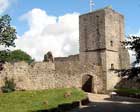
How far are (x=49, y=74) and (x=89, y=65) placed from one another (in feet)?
14.4

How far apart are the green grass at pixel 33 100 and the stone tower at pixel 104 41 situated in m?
10.9

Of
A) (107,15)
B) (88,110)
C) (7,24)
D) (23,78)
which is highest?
(107,15)

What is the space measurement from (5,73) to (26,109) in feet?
34.2

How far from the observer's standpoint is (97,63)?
122 ft

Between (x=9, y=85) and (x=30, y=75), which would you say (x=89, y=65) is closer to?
(x=30, y=75)

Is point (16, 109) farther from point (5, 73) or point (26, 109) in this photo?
point (5, 73)

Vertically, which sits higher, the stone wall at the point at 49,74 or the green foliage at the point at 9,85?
the stone wall at the point at 49,74

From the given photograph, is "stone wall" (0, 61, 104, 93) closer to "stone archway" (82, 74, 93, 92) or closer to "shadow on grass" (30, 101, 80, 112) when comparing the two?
"stone archway" (82, 74, 93, 92)

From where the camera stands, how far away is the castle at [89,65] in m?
31.9

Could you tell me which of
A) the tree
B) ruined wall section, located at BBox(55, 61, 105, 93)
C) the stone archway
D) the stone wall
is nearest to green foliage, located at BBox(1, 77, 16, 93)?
the stone wall

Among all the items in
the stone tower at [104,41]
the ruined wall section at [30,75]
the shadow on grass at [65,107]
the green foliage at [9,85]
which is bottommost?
the shadow on grass at [65,107]

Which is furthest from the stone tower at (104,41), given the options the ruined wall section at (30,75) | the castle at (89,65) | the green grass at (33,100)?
the green grass at (33,100)

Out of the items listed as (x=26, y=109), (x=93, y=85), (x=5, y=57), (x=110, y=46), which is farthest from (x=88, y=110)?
(x=110, y=46)

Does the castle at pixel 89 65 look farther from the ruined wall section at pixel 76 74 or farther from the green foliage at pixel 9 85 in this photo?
the green foliage at pixel 9 85
